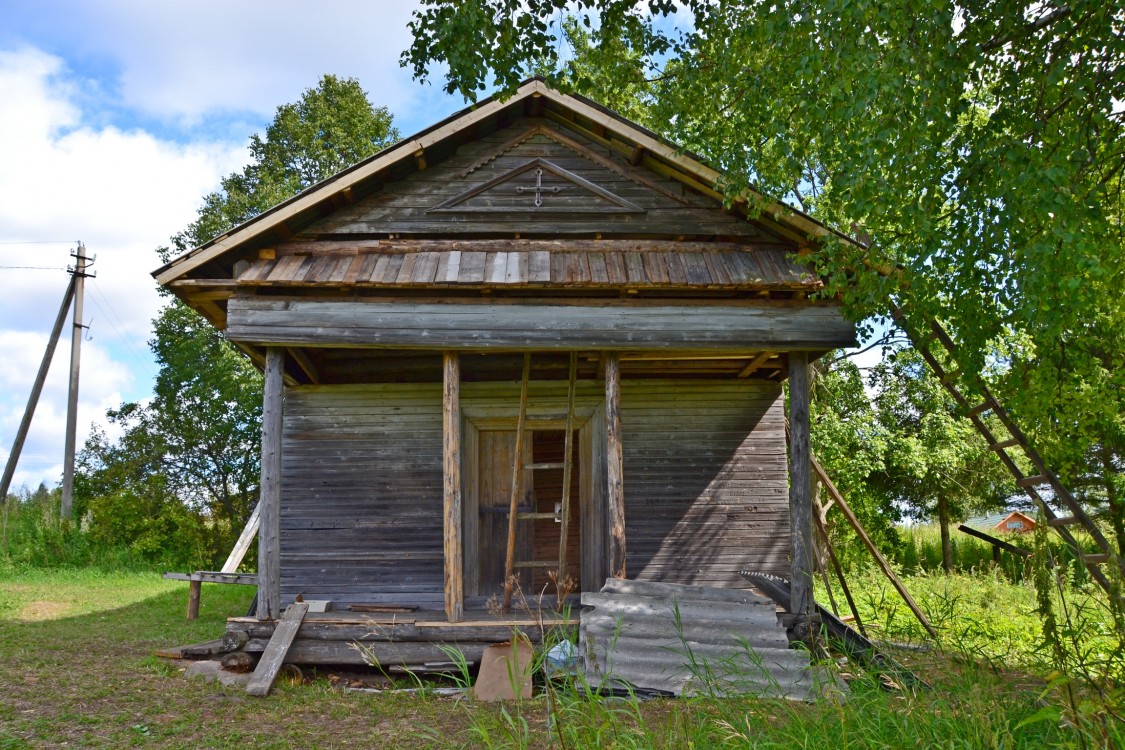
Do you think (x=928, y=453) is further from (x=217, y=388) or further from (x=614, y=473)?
(x=217, y=388)

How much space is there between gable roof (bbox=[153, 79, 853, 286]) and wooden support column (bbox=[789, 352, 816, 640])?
1617mm

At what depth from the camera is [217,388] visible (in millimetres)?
24594

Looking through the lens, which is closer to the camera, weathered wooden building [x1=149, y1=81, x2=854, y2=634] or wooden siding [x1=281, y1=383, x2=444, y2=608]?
weathered wooden building [x1=149, y1=81, x2=854, y2=634]

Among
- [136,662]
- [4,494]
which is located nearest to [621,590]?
[136,662]

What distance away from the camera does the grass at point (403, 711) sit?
159 inches

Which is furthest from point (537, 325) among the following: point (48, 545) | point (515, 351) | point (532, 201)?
point (48, 545)

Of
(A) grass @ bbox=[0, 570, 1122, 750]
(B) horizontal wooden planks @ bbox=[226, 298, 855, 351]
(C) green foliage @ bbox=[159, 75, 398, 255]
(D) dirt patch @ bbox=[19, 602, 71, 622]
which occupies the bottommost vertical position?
(D) dirt patch @ bbox=[19, 602, 71, 622]

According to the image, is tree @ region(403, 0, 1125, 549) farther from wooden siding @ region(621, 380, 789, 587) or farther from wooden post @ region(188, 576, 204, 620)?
wooden post @ region(188, 576, 204, 620)

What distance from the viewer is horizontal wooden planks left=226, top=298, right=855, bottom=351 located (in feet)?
28.6

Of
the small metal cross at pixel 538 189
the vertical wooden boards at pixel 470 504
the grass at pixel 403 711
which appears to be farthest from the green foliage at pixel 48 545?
the small metal cross at pixel 538 189

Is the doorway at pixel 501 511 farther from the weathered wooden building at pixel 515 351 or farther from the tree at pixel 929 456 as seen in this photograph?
the tree at pixel 929 456

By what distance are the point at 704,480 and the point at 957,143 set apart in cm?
529

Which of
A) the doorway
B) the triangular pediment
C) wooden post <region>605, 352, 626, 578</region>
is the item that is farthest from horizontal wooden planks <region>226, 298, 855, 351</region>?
the doorway

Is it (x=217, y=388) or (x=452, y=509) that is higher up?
(x=217, y=388)
